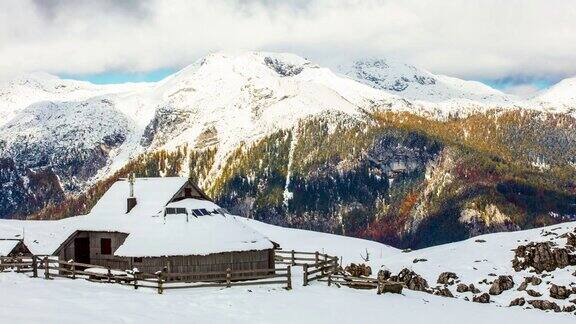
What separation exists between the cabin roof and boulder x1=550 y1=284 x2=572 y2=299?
52.7 m

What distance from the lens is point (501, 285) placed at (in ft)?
188

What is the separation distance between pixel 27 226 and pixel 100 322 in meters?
72.5

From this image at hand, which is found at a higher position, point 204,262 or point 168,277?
point 204,262

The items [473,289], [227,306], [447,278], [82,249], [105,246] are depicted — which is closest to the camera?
[227,306]

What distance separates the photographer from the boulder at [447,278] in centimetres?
6134

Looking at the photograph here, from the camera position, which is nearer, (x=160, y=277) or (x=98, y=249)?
(x=160, y=277)

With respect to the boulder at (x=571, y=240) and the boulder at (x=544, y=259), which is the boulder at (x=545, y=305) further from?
the boulder at (x=571, y=240)

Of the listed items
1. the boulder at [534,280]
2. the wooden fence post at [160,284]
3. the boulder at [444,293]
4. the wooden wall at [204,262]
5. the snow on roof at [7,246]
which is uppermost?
the snow on roof at [7,246]

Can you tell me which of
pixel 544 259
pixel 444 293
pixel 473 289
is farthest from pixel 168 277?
pixel 544 259

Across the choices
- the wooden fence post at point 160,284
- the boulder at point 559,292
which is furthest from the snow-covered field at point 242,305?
the boulder at point 559,292

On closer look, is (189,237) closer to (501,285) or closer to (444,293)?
(444,293)

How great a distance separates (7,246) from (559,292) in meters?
53.9

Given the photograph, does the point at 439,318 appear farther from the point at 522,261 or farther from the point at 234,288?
the point at 522,261

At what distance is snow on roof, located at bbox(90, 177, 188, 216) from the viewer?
54406 millimetres
